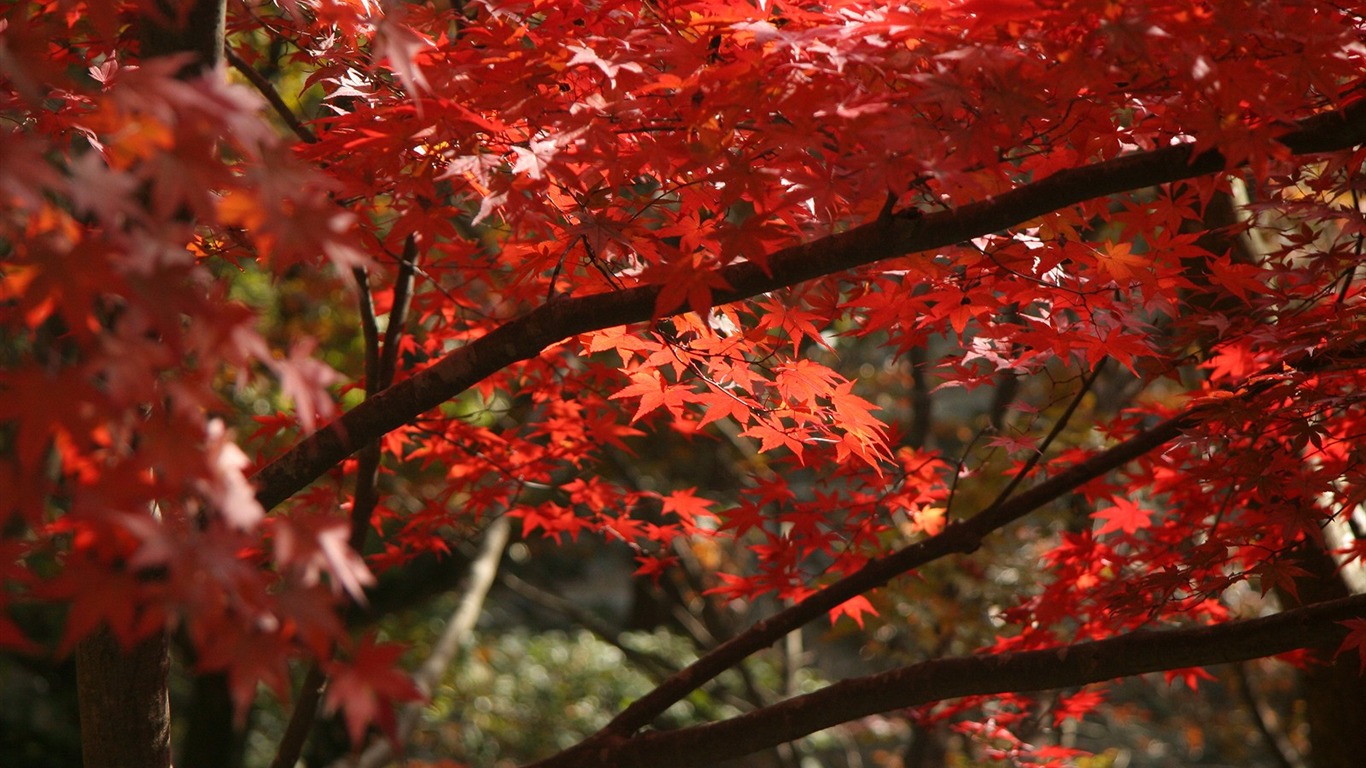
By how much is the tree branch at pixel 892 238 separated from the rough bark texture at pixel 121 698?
2.47 feet

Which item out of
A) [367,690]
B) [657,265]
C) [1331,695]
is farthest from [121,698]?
[1331,695]

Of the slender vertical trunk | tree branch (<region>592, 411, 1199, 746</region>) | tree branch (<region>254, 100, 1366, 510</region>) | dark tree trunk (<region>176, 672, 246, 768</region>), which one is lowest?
dark tree trunk (<region>176, 672, 246, 768</region>)

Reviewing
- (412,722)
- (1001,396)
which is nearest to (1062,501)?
(1001,396)

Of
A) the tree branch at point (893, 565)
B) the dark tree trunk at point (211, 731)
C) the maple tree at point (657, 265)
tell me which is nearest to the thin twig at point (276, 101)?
the maple tree at point (657, 265)

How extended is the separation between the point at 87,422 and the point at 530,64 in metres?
1.02

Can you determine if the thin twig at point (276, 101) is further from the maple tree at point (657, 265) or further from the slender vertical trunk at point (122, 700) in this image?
the slender vertical trunk at point (122, 700)

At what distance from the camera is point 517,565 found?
9.14m

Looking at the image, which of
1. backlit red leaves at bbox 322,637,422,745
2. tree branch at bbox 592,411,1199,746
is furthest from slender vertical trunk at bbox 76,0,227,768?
backlit red leaves at bbox 322,637,422,745

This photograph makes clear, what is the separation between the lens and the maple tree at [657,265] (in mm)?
1055

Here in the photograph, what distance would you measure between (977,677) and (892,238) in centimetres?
112

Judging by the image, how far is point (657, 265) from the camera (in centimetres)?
170

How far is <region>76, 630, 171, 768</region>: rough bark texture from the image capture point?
6.68ft

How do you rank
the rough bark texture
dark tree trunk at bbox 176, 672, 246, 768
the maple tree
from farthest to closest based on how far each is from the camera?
dark tree trunk at bbox 176, 672, 246, 768
the rough bark texture
the maple tree

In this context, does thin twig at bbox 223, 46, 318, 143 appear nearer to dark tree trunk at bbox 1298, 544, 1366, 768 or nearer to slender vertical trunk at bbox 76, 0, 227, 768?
slender vertical trunk at bbox 76, 0, 227, 768
